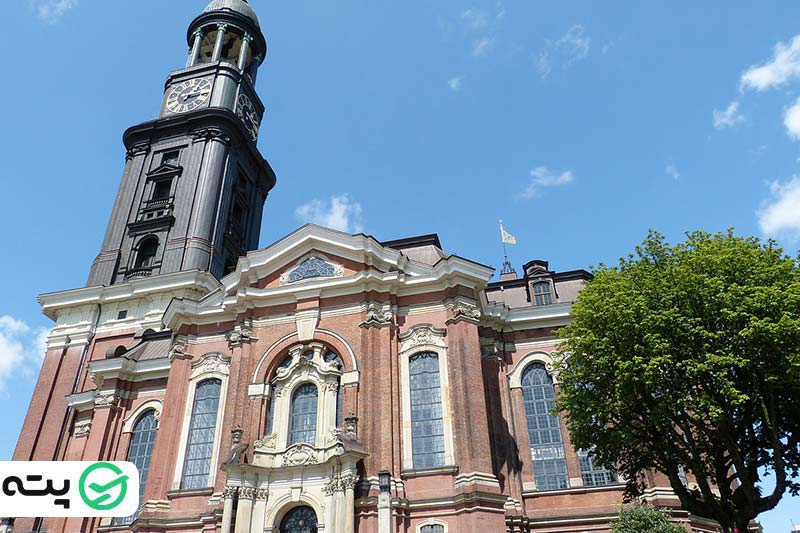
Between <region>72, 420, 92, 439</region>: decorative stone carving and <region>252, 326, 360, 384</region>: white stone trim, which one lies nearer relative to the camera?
<region>252, 326, 360, 384</region>: white stone trim

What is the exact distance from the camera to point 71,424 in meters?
34.0

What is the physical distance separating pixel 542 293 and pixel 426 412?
991cm

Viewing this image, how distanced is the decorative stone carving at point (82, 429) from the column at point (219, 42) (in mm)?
31542

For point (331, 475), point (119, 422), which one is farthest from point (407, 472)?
point (119, 422)

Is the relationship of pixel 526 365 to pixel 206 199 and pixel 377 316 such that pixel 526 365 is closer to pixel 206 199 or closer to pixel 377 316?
pixel 377 316

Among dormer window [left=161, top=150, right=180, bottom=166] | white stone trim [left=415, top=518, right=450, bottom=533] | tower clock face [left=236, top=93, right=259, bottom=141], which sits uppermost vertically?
tower clock face [left=236, top=93, right=259, bottom=141]

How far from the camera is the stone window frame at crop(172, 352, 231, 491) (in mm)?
24859

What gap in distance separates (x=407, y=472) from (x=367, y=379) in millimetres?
3841

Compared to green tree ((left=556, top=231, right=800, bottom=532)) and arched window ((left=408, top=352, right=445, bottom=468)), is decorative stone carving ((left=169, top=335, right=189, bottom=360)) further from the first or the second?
green tree ((left=556, top=231, right=800, bottom=532))

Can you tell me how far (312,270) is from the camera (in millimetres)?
27656

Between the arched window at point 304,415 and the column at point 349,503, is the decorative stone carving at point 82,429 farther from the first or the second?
the column at point 349,503

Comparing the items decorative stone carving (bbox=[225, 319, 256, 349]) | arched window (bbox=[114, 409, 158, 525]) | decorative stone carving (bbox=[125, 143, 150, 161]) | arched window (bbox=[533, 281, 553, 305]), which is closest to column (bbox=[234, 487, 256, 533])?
decorative stone carving (bbox=[225, 319, 256, 349])

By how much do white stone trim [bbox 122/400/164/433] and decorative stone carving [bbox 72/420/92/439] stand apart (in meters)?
2.82

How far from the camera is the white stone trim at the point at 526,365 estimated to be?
2700 centimetres
